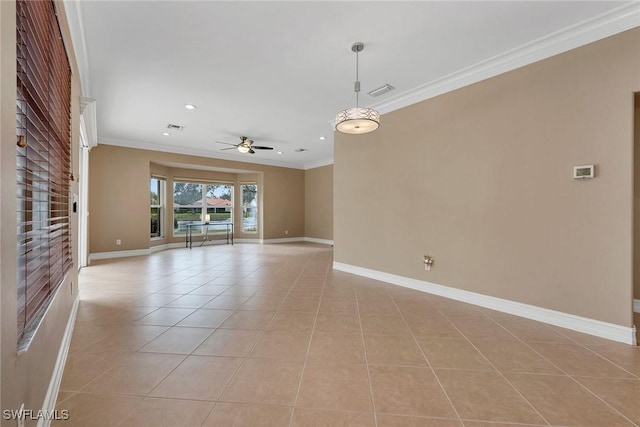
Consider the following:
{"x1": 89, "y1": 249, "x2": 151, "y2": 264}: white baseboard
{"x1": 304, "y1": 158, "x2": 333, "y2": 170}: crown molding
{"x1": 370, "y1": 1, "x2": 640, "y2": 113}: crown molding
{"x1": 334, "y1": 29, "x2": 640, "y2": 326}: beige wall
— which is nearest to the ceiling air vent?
{"x1": 370, "y1": 1, "x2": 640, "y2": 113}: crown molding

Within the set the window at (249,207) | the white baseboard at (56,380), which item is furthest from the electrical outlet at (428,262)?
the window at (249,207)

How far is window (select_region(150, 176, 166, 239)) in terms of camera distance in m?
8.01

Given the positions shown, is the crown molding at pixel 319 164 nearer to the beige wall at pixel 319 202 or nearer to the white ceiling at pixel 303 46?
the beige wall at pixel 319 202

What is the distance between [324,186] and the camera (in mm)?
9570

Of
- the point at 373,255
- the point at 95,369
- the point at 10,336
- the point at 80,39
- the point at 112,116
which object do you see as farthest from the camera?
the point at 112,116

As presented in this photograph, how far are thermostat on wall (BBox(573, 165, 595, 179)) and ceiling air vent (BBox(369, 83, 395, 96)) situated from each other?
2.31 metres

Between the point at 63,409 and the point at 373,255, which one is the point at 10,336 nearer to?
the point at 63,409

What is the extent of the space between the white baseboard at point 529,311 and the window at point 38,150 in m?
3.89

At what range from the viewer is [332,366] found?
2047 mm

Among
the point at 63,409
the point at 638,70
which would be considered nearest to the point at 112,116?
the point at 63,409

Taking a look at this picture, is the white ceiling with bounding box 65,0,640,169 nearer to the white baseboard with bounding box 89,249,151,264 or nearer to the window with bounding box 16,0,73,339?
the window with bounding box 16,0,73,339

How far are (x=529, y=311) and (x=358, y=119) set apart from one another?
2.80 m

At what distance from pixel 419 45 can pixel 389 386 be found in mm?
3178

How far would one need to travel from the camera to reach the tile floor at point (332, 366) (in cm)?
158
